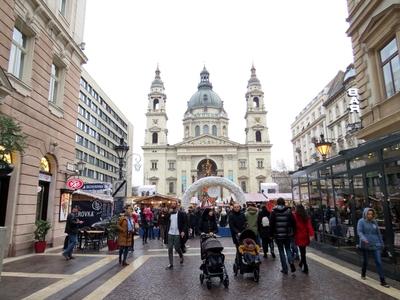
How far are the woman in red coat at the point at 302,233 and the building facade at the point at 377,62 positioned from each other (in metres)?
4.88

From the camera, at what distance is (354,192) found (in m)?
9.93

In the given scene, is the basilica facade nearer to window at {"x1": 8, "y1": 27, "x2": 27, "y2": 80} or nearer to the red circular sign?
the red circular sign

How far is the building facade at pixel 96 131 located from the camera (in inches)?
2217

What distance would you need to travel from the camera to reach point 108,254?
11891 millimetres

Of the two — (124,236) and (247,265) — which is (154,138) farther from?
(247,265)

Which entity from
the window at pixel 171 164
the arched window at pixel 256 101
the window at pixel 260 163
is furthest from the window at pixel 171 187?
the arched window at pixel 256 101

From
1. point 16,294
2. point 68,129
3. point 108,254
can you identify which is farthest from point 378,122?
point 68,129

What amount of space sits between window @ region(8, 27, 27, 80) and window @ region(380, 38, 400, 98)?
13481 mm

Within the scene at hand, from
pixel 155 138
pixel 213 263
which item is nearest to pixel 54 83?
pixel 213 263

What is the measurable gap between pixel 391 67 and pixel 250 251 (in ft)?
28.8

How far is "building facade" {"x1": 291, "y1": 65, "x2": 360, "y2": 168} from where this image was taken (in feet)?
112

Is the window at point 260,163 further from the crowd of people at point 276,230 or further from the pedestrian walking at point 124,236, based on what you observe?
the pedestrian walking at point 124,236

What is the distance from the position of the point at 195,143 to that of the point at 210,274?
250 feet

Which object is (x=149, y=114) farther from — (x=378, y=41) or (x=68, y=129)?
(x=378, y=41)
